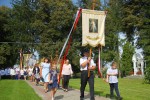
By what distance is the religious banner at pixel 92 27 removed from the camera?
51.7 feet

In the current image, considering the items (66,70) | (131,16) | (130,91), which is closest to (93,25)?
(66,70)

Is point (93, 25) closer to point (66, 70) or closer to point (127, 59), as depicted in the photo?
point (66, 70)

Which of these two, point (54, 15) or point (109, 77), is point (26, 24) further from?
point (109, 77)

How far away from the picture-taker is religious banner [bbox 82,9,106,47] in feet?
51.7

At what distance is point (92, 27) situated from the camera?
16.0 meters

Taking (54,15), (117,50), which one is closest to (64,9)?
(54,15)

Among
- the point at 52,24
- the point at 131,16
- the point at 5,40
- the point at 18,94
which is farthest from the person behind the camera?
the point at 5,40

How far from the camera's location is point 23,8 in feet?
206

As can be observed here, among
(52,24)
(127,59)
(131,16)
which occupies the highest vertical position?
(52,24)

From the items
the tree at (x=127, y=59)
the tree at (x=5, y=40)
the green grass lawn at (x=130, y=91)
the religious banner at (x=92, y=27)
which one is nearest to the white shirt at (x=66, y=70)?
the green grass lawn at (x=130, y=91)

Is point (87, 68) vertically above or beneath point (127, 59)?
beneath

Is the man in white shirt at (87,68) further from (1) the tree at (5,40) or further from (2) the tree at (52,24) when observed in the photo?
(2) the tree at (52,24)

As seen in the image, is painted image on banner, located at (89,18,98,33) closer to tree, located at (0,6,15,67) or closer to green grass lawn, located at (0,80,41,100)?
green grass lawn, located at (0,80,41,100)

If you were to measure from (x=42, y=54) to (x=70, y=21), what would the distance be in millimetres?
7494
